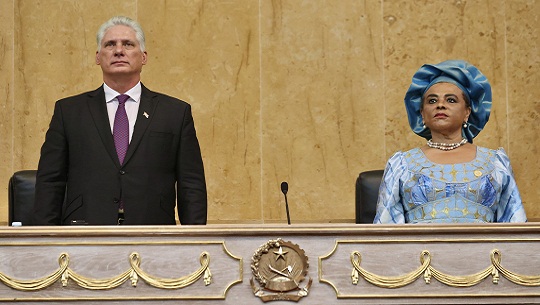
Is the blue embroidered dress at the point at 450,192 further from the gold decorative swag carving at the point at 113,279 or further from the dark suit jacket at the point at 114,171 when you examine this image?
the gold decorative swag carving at the point at 113,279

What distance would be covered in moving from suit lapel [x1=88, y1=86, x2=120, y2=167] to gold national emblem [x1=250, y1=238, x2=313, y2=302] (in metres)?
1.24

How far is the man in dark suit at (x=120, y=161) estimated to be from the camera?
489 centimetres

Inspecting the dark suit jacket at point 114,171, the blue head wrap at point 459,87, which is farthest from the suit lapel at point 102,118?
the blue head wrap at point 459,87

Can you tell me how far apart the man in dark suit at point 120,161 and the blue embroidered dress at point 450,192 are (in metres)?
0.87

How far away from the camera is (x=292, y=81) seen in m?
6.88

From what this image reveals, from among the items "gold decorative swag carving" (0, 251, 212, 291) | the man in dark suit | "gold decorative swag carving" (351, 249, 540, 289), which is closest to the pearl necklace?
the man in dark suit

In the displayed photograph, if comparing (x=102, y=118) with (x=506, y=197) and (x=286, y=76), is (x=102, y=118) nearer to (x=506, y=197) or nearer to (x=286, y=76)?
(x=506, y=197)

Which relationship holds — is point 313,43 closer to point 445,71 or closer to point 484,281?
point 445,71

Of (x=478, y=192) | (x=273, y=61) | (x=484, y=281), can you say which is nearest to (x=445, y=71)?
(x=478, y=192)

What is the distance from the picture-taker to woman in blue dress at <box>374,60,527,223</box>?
490 centimetres

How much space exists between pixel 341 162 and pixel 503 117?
1.05 m

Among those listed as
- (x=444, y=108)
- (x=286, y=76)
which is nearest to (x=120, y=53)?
(x=444, y=108)

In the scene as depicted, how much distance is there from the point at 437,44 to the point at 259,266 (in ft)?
11.0

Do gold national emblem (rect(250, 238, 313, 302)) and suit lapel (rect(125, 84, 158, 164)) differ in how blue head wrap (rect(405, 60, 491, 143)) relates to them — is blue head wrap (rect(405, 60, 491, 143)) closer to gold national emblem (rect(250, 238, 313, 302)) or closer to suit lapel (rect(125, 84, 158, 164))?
suit lapel (rect(125, 84, 158, 164))
